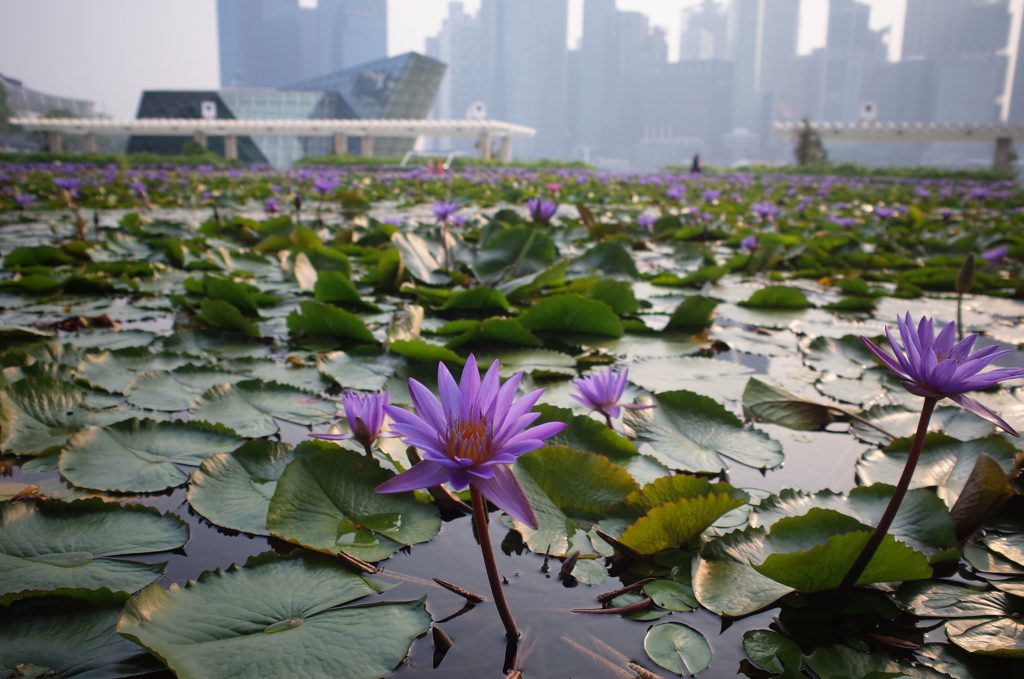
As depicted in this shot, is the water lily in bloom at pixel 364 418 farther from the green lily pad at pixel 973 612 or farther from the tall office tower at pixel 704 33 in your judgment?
the tall office tower at pixel 704 33

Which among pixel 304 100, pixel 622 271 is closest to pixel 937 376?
pixel 622 271

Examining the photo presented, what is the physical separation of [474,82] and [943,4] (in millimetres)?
111179

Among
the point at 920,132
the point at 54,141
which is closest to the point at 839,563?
the point at 920,132

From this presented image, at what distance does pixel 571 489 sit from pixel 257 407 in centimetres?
62

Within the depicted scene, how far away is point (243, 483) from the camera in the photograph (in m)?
0.83

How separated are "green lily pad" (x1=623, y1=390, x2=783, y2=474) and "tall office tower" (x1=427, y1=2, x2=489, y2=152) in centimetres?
13493

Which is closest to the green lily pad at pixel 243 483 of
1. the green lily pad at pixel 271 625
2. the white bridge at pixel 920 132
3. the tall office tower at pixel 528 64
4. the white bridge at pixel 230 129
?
the green lily pad at pixel 271 625

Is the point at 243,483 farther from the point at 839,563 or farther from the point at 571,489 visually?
the point at 839,563

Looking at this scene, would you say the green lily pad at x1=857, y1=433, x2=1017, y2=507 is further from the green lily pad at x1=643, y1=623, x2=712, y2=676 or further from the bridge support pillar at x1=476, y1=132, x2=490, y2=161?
the bridge support pillar at x1=476, y1=132, x2=490, y2=161

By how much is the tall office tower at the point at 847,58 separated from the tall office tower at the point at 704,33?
2843cm

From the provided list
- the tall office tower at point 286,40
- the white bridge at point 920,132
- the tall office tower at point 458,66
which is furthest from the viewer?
the tall office tower at point 286,40

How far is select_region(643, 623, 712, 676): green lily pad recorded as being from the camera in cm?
56

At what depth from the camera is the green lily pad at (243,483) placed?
0.77 m

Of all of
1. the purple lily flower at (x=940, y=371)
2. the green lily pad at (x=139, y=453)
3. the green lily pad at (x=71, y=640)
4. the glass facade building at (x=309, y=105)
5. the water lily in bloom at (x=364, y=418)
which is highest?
the glass facade building at (x=309, y=105)
